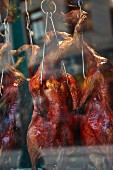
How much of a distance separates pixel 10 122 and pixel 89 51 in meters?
0.64

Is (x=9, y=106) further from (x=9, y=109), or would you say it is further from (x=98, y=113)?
(x=98, y=113)

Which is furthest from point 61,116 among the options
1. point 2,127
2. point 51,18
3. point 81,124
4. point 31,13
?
point 31,13

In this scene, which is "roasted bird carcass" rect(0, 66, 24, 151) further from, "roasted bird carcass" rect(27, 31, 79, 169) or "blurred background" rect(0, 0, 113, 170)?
"roasted bird carcass" rect(27, 31, 79, 169)

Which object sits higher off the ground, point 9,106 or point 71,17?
point 71,17

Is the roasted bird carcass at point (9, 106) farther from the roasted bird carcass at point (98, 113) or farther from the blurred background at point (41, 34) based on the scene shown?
the roasted bird carcass at point (98, 113)

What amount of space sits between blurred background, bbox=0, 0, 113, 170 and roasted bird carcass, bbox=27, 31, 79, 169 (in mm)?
126

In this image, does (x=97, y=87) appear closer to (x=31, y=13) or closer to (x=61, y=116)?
(x=61, y=116)

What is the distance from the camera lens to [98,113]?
2.16 m

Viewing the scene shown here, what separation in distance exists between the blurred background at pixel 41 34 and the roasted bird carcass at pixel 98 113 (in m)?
0.15

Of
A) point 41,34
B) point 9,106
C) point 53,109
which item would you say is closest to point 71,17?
point 41,34

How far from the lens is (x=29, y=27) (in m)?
2.70

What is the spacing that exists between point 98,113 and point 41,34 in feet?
2.42

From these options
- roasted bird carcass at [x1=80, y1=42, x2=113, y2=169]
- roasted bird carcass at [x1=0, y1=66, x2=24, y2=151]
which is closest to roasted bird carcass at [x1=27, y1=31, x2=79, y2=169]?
roasted bird carcass at [x1=80, y1=42, x2=113, y2=169]

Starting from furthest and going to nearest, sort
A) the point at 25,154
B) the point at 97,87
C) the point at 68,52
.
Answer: the point at 25,154 < the point at 68,52 < the point at 97,87
